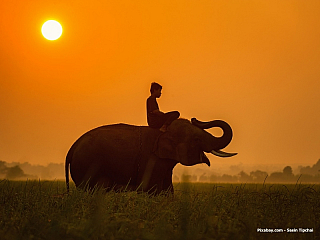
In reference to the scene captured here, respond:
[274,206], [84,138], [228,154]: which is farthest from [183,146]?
[274,206]

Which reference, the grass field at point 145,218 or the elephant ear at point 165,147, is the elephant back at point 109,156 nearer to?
the elephant ear at point 165,147

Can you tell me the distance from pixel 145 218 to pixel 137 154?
12.8 feet

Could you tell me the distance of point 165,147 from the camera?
398 inches

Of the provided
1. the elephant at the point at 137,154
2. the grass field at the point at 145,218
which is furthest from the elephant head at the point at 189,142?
the grass field at the point at 145,218

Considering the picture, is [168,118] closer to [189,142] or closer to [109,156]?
[189,142]

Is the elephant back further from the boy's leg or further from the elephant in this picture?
the boy's leg

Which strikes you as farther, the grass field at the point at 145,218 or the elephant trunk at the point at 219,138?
the elephant trunk at the point at 219,138

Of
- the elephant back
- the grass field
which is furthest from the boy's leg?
the grass field

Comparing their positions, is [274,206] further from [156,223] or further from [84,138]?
[84,138]

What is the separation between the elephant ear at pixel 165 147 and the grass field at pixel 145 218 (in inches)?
83.8

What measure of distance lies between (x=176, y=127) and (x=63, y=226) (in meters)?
5.52

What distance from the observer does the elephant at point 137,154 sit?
988 centimetres

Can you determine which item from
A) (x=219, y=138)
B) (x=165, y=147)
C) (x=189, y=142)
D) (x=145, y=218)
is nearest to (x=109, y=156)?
(x=165, y=147)

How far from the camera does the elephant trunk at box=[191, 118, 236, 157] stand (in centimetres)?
1038
